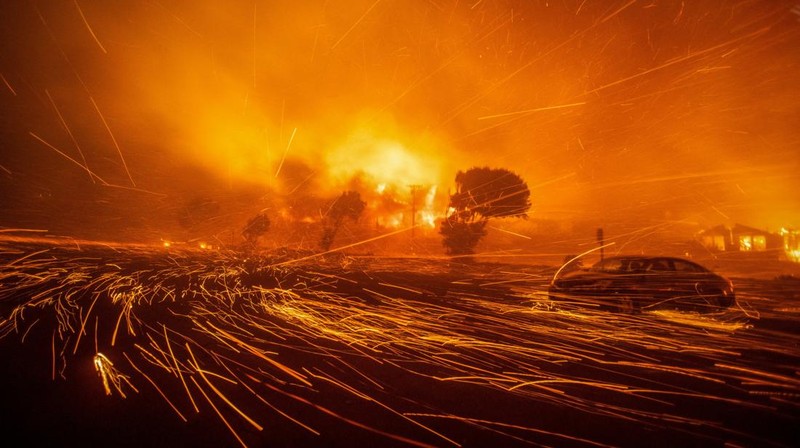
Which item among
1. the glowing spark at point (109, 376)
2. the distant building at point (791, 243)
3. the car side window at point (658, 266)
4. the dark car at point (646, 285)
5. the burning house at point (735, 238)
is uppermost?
the burning house at point (735, 238)

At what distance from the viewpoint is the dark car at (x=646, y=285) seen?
8.02 metres

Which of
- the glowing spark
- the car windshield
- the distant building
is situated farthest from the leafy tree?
the glowing spark

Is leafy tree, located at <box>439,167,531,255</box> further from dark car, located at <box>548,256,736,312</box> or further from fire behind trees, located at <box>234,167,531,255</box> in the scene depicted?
dark car, located at <box>548,256,736,312</box>

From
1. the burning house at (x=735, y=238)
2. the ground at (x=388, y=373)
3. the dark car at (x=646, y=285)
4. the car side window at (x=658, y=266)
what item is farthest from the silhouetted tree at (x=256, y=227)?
the burning house at (x=735, y=238)

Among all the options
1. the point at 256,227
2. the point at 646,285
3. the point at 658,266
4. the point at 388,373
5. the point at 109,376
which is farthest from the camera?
the point at 256,227

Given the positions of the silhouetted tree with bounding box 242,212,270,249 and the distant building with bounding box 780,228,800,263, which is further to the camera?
the silhouetted tree with bounding box 242,212,270,249

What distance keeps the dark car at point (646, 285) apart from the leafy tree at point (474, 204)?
18.5 m

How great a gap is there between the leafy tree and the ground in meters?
19.6

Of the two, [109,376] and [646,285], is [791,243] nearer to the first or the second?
[646,285]

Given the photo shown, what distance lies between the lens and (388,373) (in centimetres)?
441

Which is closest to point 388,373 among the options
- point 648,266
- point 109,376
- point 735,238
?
point 109,376

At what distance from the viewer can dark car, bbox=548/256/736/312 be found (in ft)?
26.3

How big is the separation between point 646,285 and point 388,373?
6.75 meters

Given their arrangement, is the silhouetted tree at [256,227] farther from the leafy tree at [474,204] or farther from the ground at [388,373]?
the ground at [388,373]
